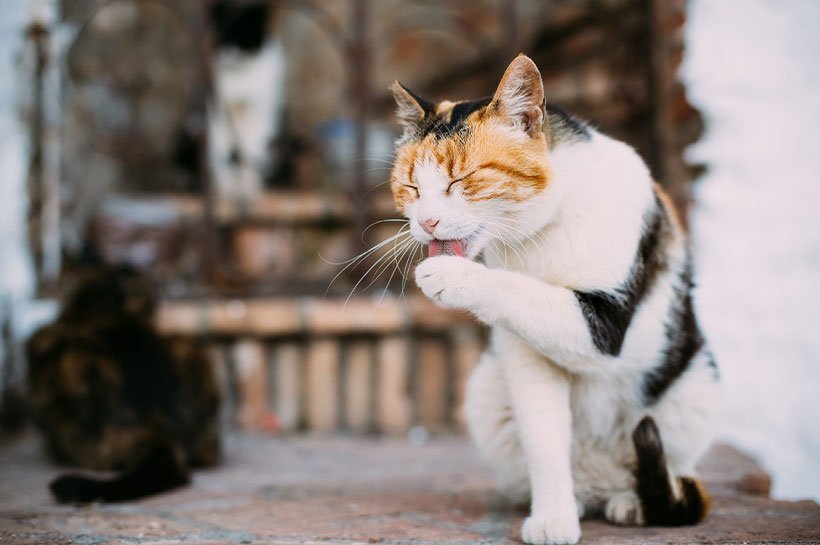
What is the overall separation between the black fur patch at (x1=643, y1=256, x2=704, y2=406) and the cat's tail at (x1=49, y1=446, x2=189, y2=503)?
1.29m

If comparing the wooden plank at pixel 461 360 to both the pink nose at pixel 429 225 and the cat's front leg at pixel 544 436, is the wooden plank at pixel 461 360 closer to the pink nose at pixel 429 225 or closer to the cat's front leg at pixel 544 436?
the cat's front leg at pixel 544 436

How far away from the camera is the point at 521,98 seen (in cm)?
149

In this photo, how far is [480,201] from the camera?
1476mm

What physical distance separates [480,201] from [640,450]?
2.06ft

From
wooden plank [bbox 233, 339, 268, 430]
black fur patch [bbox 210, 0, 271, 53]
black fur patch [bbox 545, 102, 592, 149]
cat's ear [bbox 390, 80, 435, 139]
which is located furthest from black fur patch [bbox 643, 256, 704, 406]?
black fur patch [bbox 210, 0, 271, 53]

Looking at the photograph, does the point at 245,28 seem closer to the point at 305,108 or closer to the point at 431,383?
the point at 305,108

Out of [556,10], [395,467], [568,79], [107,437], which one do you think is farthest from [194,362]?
[556,10]

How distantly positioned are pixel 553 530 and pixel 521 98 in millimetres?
850

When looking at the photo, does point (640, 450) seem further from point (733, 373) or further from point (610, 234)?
point (733, 373)

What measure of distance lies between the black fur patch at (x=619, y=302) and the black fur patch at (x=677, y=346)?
128 millimetres

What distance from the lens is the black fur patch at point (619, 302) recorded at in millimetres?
1438

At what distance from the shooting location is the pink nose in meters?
1.46

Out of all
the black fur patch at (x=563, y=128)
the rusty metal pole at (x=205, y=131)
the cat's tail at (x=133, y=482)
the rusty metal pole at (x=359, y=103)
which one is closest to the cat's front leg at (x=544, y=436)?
the black fur patch at (x=563, y=128)

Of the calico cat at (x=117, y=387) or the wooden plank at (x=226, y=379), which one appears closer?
the calico cat at (x=117, y=387)
